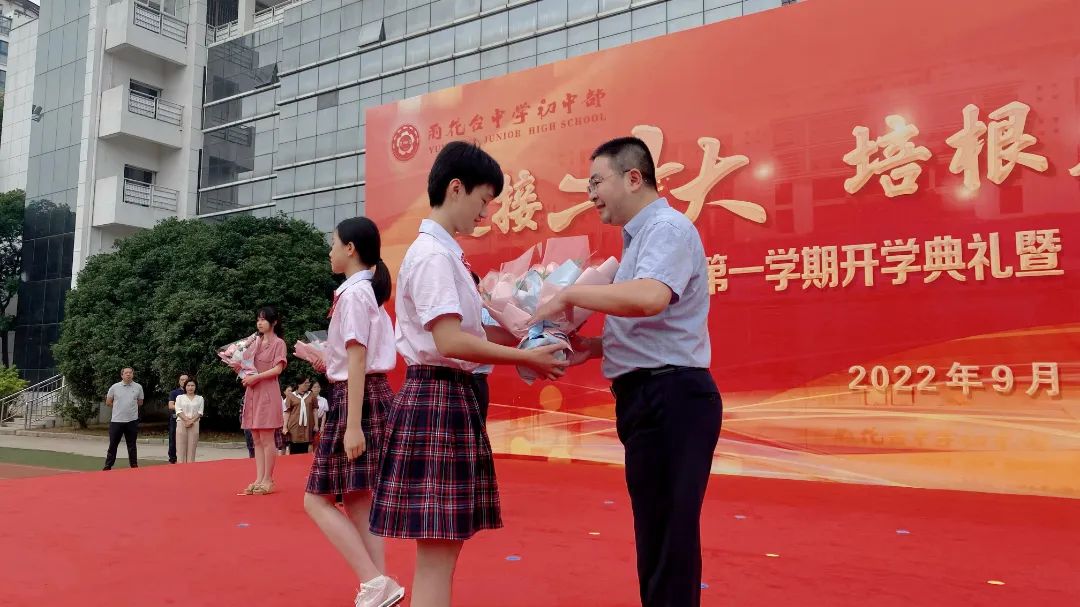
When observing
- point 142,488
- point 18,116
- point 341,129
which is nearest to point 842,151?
point 142,488

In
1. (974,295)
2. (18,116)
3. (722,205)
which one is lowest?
(974,295)

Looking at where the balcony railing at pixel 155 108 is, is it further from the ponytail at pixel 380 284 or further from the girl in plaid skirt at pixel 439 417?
the girl in plaid skirt at pixel 439 417

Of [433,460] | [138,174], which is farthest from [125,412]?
[138,174]

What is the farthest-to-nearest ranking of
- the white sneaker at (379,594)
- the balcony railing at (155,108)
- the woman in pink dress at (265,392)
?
the balcony railing at (155,108)
the woman in pink dress at (265,392)
the white sneaker at (379,594)

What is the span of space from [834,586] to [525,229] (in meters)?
4.73

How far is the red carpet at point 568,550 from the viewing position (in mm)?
2566

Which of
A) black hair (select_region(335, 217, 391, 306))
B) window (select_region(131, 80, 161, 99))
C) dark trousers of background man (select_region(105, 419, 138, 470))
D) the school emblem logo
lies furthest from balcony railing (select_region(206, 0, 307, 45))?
black hair (select_region(335, 217, 391, 306))

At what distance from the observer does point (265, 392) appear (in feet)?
15.4

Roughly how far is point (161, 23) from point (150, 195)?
4.36 metres

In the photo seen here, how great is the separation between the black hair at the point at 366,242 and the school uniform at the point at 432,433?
2.59 ft

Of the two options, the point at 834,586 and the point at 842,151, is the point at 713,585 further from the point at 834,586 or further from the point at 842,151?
the point at 842,151

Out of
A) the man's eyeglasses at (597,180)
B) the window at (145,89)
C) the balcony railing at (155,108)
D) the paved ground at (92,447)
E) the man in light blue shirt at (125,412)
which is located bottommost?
the paved ground at (92,447)

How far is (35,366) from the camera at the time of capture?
18.6m

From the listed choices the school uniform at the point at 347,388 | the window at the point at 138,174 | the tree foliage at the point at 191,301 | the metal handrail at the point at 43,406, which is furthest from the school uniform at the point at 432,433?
the window at the point at 138,174
